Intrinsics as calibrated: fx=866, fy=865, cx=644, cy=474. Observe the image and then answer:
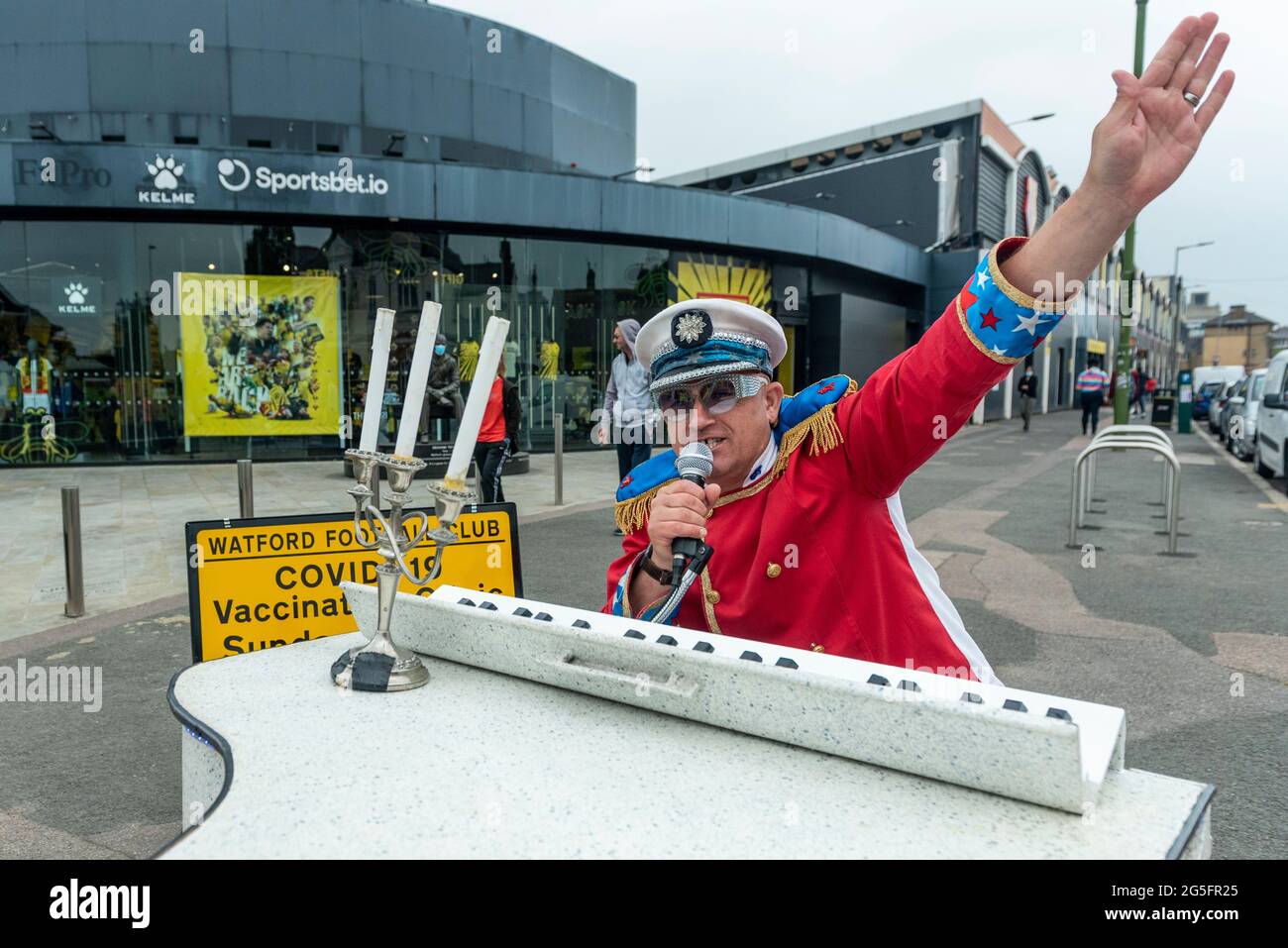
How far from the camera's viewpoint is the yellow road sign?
326 centimetres

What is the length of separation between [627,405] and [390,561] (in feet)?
21.6

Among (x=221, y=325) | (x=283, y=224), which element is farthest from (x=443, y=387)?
(x=221, y=325)

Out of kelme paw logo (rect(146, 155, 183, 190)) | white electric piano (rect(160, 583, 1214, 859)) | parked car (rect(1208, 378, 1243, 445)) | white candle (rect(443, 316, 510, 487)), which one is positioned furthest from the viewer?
parked car (rect(1208, 378, 1243, 445))

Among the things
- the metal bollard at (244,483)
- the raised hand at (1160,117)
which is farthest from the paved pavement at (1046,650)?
the raised hand at (1160,117)

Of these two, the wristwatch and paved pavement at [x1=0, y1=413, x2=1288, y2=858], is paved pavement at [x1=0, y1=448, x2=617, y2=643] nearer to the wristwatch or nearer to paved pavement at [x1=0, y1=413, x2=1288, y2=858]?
paved pavement at [x1=0, y1=413, x2=1288, y2=858]

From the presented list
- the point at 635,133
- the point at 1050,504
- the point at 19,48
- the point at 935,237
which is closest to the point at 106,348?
the point at 19,48

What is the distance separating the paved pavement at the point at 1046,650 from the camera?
3.14m

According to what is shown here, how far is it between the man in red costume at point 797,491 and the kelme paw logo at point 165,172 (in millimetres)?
13838

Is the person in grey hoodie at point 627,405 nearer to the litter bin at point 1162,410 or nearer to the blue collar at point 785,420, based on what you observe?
the blue collar at point 785,420

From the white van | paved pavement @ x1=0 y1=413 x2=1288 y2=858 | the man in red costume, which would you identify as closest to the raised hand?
the man in red costume

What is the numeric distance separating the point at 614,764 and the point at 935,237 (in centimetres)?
2808

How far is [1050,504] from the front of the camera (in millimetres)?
10617

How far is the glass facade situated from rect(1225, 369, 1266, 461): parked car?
13262mm
